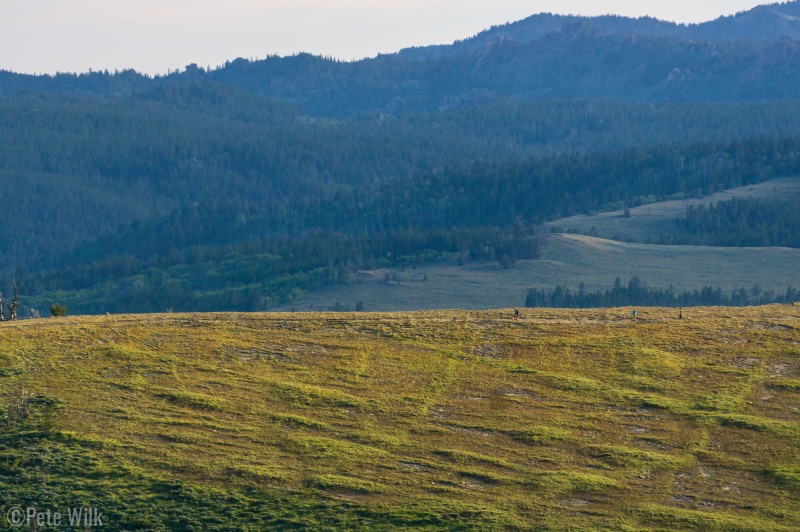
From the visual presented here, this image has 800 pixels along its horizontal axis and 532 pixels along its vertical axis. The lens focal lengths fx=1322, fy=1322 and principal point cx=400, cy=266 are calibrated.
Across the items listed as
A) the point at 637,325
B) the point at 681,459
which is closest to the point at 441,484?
the point at 681,459

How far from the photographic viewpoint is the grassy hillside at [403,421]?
4738 centimetres

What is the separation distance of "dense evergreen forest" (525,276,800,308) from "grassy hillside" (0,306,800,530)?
10485cm
